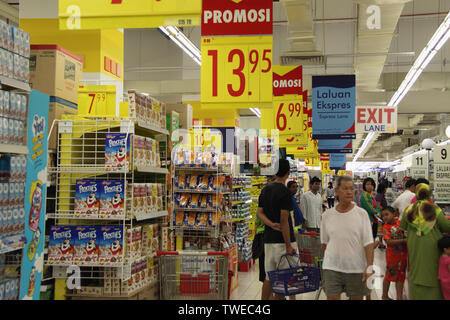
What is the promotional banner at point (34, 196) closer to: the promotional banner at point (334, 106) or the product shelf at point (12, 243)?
the product shelf at point (12, 243)

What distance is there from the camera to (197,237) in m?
7.44

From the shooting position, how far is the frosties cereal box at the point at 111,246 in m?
4.92

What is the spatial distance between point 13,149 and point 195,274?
8.04 feet

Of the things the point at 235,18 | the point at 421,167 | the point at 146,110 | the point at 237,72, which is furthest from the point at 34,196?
the point at 421,167

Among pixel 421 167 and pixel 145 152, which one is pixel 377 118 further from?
pixel 145 152

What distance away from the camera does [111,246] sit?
4941 mm

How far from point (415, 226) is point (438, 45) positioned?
515cm

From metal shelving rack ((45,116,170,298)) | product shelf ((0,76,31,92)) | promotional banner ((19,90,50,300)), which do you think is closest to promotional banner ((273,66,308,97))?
metal shelving rack ((45,116,170,298))

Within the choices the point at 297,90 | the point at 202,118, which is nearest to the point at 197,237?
the point at 297,90

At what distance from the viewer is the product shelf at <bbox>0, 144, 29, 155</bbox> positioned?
3.16 m

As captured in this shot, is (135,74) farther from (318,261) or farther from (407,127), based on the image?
(407,127)

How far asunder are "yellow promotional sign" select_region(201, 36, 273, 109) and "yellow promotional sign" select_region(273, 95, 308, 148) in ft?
13.3

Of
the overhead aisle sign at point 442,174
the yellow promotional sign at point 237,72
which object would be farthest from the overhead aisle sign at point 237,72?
the overhead aisle sign at point 442,174

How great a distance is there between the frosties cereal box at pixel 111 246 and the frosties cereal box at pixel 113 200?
150mm
